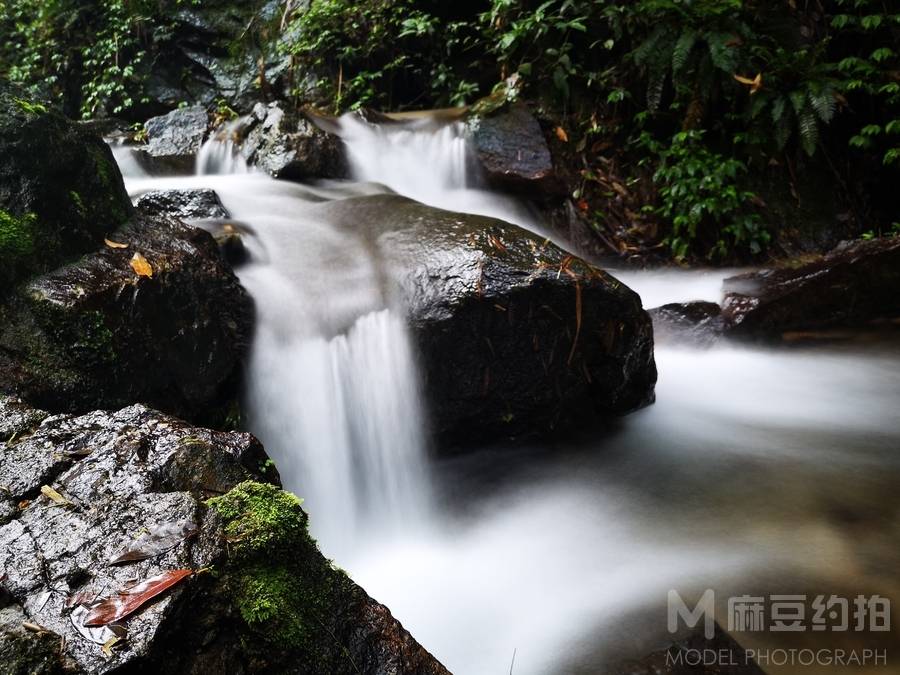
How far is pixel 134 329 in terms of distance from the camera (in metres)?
2.94

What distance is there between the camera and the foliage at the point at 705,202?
23.6 feet

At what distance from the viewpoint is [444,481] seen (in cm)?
383

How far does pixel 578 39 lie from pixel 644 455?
21.2ft

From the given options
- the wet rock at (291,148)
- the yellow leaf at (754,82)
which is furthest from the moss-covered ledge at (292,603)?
the yellow leaf at (754,82)

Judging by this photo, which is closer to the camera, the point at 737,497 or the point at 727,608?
the point at 727,608

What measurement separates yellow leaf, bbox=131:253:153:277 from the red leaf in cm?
203

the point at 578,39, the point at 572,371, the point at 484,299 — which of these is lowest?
the point at 572,371

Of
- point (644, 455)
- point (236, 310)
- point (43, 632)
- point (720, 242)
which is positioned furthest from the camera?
point (720, 242)

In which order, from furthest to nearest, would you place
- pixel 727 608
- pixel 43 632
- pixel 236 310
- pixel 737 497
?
pixel 236 310, pixel 737 497, pixel 727 608, pixel 43 632

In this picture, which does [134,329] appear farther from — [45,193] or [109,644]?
[109,644]

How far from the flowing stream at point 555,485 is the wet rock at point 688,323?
25cm

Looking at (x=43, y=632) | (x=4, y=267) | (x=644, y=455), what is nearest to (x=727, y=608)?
(x=644, y=455)

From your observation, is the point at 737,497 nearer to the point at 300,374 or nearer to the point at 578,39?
the point at 300,374

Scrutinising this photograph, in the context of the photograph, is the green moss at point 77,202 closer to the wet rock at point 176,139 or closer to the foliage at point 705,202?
the wet rock at point 176,139
